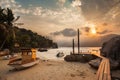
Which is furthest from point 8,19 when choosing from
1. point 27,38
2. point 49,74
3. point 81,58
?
point 27,38

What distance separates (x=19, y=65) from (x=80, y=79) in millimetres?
9454

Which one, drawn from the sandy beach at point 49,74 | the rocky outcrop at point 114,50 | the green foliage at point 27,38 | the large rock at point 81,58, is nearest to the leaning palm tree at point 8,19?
the green foliage at point 27,38

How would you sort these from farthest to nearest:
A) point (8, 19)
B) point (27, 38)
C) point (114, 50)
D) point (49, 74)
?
point (27, 38)
point (8, 19)
point (114, 50)
point (49, 74)

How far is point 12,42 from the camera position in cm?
5772

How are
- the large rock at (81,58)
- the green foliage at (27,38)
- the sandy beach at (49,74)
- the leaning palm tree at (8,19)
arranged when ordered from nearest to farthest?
the sandy beach at (49,74) → the large rock at (81,58) → the leaning palm tree at (8,19) → the green foliage at (27,38)

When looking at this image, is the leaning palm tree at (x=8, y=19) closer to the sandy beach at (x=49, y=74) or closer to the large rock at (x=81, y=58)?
the large rock at (x=81, y=58)

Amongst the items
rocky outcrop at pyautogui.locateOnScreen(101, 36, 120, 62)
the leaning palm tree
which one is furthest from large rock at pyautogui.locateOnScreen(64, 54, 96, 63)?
the leaning palm tree

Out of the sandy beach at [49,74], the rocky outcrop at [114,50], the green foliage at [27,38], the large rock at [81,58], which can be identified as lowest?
the sandy beach at [49,74]

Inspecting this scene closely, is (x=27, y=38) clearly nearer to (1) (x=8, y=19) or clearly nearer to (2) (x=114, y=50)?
(1) (x=8, y=19)

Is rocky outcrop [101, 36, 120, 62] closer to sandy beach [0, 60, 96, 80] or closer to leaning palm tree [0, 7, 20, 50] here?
sandy beach [0, 60, 96, 80]

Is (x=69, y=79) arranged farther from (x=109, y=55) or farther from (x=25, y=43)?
(x=25, y=43)

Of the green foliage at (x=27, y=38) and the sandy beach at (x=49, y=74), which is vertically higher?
the green foliage at (x=27, y=38)

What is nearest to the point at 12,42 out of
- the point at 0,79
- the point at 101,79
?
the point at 0,79

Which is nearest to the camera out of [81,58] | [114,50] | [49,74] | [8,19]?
[49,74]
